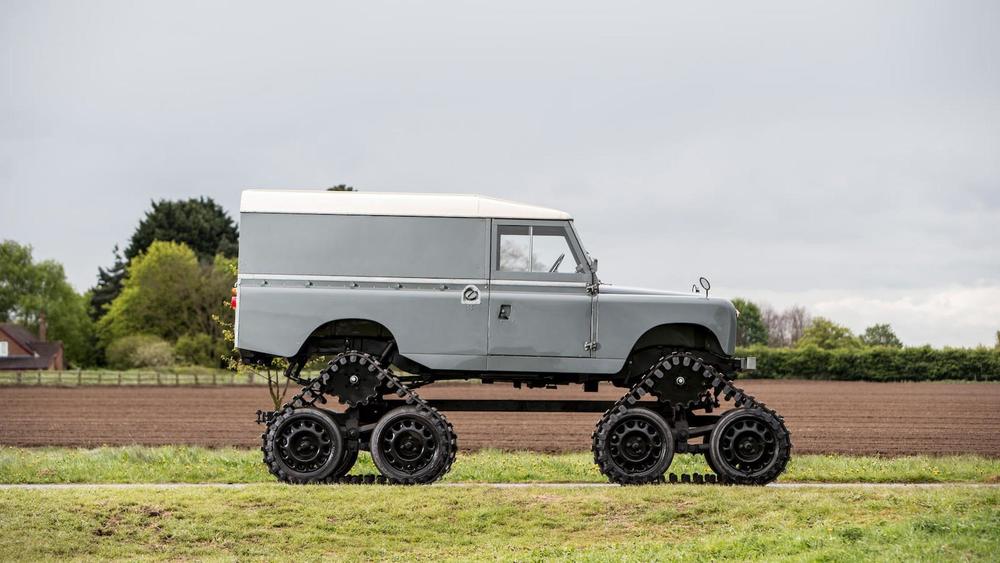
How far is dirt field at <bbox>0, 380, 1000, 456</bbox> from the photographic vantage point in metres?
32.3

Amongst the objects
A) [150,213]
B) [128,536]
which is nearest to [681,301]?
[128,536]

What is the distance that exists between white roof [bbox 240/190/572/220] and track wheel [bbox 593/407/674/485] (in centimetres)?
295

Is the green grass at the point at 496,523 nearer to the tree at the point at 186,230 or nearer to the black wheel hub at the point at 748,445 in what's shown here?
the black wheel hub at the point at 748,445

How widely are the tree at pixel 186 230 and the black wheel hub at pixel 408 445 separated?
9209 cm

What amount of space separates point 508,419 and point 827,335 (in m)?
71.3

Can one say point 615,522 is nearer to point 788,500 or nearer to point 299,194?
point 788,500

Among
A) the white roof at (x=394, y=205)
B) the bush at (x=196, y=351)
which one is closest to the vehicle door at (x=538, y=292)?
the white roof at (x=394, y=205)

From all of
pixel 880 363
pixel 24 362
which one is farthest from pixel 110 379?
pixel 880 363

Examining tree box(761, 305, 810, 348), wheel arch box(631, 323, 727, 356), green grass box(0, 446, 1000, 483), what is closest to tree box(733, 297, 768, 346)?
tree box(761, 305, 810, 348)

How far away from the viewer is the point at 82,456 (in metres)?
22.3

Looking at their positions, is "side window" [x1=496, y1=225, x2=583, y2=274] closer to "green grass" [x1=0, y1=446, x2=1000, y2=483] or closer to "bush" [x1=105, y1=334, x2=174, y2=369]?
"green grass" [x1=0, y1=446, x2=1000, y2=483]

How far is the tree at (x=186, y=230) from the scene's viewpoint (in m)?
106

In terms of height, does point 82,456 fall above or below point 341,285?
below

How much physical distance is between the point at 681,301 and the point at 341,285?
189 inches
